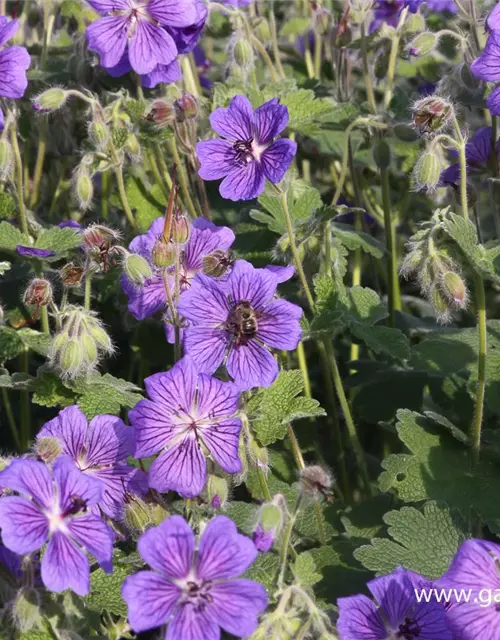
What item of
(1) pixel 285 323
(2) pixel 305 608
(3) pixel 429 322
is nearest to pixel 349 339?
(3) pixel 429 322

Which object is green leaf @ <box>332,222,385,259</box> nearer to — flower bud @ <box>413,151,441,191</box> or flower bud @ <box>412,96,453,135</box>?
flower bud @ <box>413,151,441,191</box>

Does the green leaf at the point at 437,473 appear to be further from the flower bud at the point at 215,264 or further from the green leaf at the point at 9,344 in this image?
the green leaf at the point at 9,344

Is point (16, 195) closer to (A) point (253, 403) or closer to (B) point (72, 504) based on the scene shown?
(A) point (253, 403)

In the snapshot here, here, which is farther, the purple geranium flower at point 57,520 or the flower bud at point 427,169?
the flower bud at point 427,169

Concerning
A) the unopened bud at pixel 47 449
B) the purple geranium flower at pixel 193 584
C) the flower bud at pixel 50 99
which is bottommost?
the purple geranium flower at pixel 193 584

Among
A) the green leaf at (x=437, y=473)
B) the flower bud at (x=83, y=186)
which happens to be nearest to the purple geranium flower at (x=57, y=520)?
the green leaf at (x=437, y=473)

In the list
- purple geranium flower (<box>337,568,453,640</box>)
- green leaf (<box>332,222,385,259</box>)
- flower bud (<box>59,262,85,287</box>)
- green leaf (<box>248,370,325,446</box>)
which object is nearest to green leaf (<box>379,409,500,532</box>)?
green leaf (<box>248,370,325,446</box>)

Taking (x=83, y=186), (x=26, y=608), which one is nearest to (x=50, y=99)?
(x=83, y=186)
